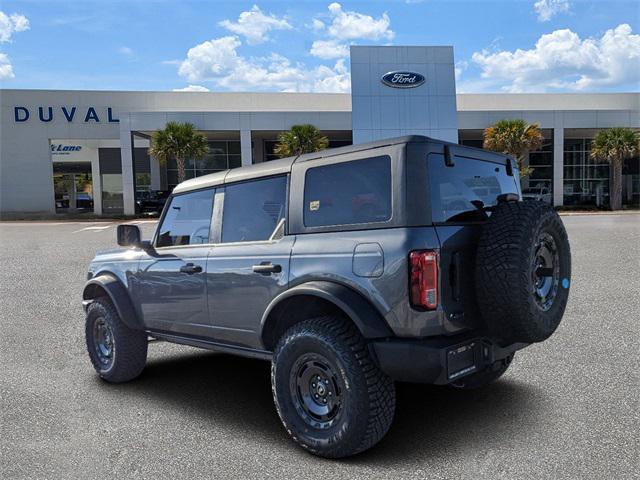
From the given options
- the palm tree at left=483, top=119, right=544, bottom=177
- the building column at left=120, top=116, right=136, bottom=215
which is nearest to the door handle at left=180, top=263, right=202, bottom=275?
the palm tree at left=483, top=119, right=544, bottom=177

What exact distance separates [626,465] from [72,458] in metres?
3.35

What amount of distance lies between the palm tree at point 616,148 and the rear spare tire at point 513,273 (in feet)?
122

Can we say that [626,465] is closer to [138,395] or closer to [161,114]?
[138,395]

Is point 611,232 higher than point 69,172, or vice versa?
point 69,172

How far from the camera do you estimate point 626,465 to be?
3.02m

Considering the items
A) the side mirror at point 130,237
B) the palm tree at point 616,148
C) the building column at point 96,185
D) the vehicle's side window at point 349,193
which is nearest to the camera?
the vehicle's side window at point 349,193

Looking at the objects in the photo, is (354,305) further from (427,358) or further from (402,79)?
(402,79)

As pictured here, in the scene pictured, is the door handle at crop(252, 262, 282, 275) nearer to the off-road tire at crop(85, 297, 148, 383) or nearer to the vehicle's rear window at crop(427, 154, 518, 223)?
the vehicle's rear window at crop(427, 154, 518, 223)

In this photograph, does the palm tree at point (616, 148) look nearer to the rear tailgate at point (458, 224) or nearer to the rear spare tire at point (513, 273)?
the rear tailgate at point (458, 224)

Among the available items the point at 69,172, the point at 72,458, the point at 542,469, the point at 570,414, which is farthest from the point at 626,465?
the point at 69,172

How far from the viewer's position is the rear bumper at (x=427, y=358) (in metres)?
2.95

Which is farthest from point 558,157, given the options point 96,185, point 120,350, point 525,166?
point 120,350

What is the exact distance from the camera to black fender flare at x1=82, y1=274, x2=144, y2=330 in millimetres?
4738

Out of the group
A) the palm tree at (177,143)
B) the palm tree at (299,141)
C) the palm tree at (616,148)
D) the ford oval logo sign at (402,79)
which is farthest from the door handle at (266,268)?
the palm tree at (616,148)
